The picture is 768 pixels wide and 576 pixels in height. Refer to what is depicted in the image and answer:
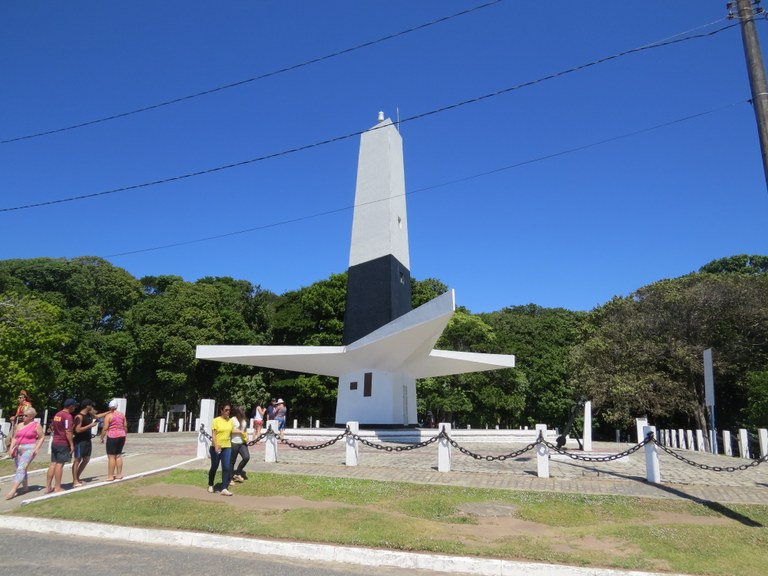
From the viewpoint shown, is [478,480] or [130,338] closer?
[478,480]

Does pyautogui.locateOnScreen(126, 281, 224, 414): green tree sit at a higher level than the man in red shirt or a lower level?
higher

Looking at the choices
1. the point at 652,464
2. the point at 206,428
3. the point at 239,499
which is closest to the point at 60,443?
the point at 239,499

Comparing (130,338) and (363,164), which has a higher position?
(363,164)

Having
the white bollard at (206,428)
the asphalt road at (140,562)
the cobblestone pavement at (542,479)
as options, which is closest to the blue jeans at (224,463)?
the cobblestone pavement at (542,479)

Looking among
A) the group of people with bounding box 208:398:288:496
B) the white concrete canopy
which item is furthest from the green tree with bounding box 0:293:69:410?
the group of people with bounding box 208:398:288:496

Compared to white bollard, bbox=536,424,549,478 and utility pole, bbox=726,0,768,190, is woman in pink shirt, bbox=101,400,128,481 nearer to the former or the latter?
white bollard, bbox=536,424,549,478

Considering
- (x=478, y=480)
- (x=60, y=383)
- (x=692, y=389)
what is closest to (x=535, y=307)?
(x=692, y=389)

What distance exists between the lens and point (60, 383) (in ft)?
101

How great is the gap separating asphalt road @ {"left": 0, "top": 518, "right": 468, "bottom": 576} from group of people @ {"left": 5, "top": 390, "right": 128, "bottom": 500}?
2734mm

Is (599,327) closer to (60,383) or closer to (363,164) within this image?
(363,164)

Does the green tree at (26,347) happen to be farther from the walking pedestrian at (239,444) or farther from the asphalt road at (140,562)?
the asphalt road at (140,562)

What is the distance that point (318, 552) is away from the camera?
18.3 ft

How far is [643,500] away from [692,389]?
74.8 feet

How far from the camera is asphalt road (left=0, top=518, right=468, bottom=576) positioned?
4996mm
